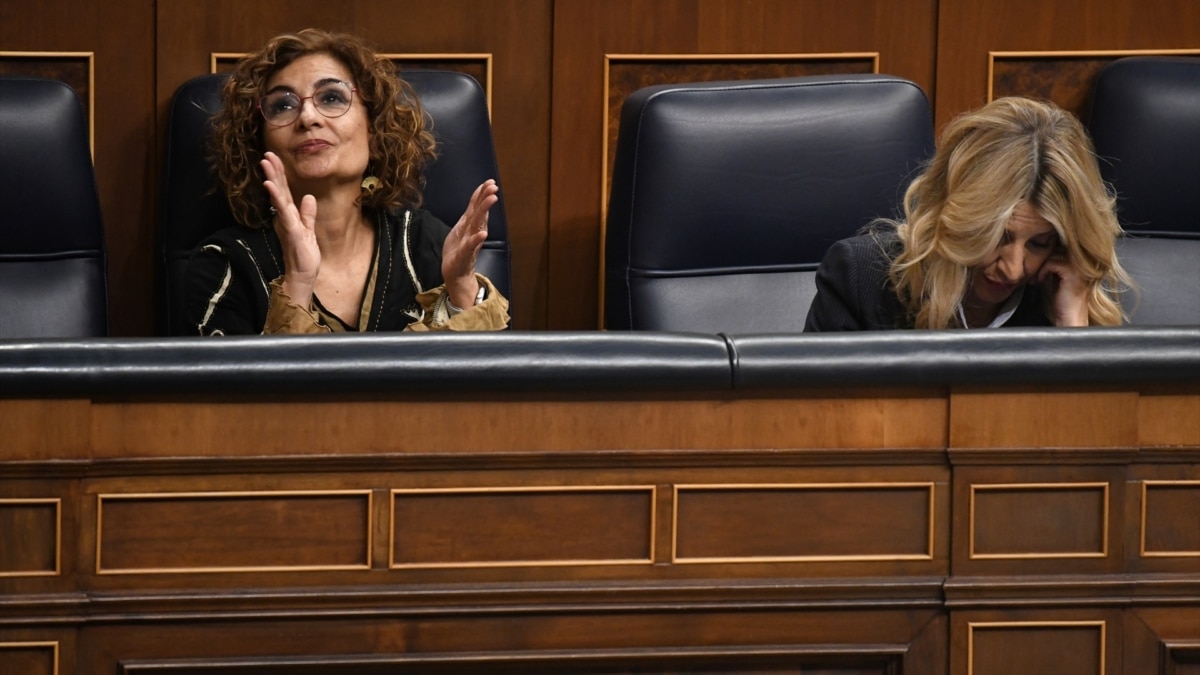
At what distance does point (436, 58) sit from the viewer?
6.86ft

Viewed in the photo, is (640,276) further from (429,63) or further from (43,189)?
(43,189)

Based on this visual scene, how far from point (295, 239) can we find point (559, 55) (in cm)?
60

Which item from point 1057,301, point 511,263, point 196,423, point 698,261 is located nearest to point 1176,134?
point 1057,301

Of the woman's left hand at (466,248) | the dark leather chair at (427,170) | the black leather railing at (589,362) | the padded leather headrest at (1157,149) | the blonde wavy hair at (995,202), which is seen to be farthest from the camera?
the padded leather headrest at (1157,149)

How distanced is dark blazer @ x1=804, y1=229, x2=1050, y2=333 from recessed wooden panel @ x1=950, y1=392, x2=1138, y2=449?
43cm

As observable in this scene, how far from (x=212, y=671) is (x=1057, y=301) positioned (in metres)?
0.96

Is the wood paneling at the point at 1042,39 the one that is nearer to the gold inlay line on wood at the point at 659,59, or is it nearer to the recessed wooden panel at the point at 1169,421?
the gold inlay line on wood at the point at 659,59

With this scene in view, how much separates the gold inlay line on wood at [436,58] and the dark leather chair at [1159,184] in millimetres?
856

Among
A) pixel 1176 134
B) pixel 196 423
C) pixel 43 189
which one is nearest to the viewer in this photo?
pixel 196 423

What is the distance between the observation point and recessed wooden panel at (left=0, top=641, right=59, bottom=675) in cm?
106

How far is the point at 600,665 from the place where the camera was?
112 cm

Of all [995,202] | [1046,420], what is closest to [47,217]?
[995,202]

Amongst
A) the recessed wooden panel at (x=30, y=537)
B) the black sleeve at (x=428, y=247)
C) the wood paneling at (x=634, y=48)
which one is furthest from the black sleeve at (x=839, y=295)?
the recessed wooden panel at (x=30, y=537)

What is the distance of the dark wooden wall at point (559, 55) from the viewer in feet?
6.70
